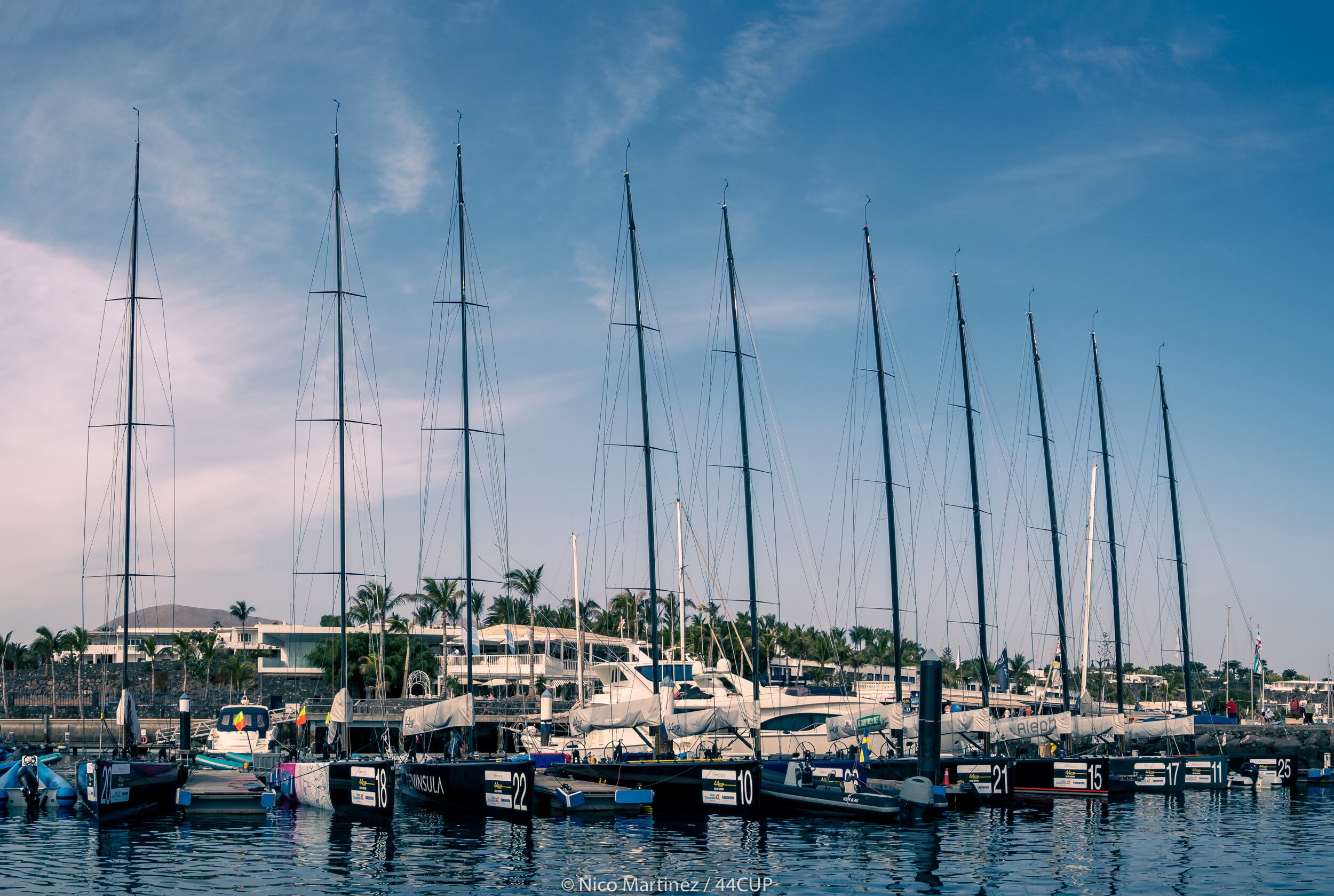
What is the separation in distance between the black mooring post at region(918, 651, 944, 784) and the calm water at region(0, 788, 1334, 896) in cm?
186

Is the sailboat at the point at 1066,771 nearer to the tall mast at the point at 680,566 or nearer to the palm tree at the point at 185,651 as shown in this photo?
the tall mast at the point at 680,566

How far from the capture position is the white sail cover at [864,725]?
143ft

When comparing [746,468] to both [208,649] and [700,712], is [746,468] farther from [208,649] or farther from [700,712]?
[208,649]

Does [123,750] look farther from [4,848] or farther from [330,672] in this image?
[330,672]

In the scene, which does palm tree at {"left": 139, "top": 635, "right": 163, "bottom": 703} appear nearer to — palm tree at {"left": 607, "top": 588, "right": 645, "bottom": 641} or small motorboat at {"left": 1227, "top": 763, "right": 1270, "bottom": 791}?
palm tree at {"left": 607, "top": 588, "right": 645, "bottom": 641}

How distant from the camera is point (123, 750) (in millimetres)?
41188

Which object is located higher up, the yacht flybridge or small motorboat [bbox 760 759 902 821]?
the yacht flybridge

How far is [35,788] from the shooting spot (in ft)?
Answer: 140

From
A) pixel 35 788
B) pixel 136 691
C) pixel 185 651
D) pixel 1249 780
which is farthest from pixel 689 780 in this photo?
pixel 185 651

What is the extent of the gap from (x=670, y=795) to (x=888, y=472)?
17.4 meters

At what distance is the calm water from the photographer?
26.1 meters

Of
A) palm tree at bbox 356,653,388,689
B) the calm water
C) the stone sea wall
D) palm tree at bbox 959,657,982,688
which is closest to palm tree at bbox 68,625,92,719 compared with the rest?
the stone sea wall

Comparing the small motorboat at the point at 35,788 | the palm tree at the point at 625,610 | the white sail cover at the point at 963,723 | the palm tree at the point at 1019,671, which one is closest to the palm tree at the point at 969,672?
the palm tree at the point at 1019,671

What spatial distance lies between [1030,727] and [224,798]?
99.0 feet
